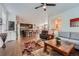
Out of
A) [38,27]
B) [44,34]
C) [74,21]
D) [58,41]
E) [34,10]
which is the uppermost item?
[34,10]

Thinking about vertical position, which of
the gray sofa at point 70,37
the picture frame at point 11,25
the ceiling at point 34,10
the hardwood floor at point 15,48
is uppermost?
the ceiling at point 34,10

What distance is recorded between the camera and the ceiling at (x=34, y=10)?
7.16ft

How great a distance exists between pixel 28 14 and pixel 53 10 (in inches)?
20.8

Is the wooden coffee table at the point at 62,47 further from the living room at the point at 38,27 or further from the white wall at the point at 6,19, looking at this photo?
the white wall at the point at 6,19

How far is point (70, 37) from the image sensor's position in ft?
7.09

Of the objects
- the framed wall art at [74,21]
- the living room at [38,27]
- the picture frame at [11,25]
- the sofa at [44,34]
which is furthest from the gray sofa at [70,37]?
the picture frame at [11,25]

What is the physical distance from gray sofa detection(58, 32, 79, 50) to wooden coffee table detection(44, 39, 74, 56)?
3.2 inches

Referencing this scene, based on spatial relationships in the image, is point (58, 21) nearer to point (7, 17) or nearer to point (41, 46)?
point (41, 46)

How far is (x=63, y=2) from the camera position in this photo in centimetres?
219

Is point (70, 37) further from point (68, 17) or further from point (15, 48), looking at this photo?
point (15, 48)

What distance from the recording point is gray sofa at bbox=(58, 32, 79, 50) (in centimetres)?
211

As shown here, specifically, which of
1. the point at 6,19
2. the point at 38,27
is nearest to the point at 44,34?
the point at 38,27

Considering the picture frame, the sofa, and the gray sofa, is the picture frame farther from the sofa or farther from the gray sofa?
the gray sofa

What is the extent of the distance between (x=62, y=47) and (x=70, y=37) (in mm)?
265
